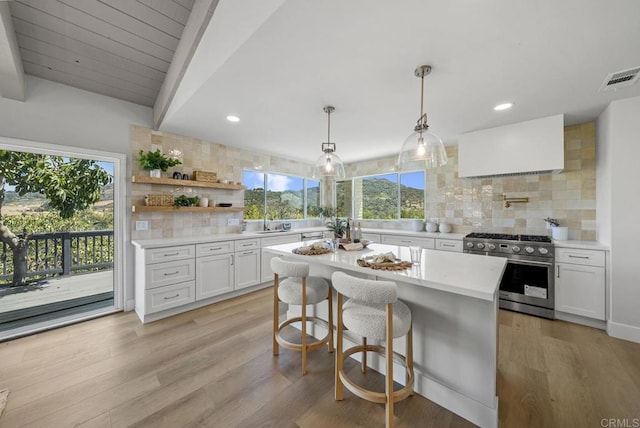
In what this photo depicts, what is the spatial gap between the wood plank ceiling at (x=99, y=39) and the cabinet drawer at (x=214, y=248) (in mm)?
2112

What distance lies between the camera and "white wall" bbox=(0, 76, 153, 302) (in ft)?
7.70

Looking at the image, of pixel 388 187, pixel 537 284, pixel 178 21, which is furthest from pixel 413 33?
pixel 388 187

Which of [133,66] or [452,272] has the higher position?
[133,66]

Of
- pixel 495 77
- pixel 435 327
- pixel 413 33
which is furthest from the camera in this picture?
pixel 495 77

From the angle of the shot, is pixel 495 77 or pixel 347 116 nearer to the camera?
pixel 495 77

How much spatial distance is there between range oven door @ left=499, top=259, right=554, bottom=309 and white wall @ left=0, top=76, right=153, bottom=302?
4.84 m

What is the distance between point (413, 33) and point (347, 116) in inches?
53.0

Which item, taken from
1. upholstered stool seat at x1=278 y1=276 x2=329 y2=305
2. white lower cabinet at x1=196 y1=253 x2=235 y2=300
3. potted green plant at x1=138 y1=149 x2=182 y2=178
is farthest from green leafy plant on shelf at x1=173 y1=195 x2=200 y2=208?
upholstered stool seat at x1=278 y1=276 x2=329 y2=305

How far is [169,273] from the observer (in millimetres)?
2809

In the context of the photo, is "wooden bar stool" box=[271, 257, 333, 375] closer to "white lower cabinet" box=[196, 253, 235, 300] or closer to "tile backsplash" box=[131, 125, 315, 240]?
"white lower cabinet" box=[196, 253, 235, 300]

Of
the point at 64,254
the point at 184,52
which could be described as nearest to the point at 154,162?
the point at 184,52

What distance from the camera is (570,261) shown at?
263 cm

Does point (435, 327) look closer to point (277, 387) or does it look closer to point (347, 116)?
point (277, 387)

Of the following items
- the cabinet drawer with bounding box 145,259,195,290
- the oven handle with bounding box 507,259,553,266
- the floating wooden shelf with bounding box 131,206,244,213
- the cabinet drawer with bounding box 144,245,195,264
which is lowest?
the cabinet drawer with bounding box 145,259,195,290
